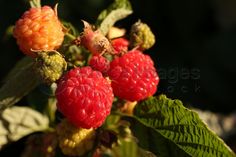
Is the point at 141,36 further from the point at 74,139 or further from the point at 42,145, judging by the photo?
the point at 42,145

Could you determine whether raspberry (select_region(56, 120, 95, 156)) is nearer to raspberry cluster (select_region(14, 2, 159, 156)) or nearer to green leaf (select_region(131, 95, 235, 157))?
raspberry cluster (select_region(14, 2, 159, 156))

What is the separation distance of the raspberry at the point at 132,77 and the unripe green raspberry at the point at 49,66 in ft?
0.59

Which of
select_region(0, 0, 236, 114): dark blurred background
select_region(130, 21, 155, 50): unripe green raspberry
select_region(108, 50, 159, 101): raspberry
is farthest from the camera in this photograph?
select_region(0, 0, 236, 114): dark blurred background

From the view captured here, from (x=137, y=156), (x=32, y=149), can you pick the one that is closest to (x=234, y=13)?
(x=137, y=156)

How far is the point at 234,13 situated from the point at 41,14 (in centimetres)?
291

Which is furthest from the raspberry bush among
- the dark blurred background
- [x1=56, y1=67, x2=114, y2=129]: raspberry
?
the dark blurred background

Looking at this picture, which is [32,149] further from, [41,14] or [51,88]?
[41,14]

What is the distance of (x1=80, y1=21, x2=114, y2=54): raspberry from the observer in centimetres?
193

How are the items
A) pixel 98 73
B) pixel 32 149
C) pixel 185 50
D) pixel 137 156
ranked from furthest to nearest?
pixel 185 50
pixel 137 156
pixel 32 149
pixel 98 73

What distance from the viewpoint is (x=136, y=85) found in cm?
201

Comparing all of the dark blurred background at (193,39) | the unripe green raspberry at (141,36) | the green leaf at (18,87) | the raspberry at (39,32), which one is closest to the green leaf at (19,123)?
the green leaf at (18,87)

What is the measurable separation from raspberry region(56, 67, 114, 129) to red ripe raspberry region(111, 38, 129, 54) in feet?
0.67

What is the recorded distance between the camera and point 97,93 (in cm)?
187

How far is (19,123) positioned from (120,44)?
511 mm
